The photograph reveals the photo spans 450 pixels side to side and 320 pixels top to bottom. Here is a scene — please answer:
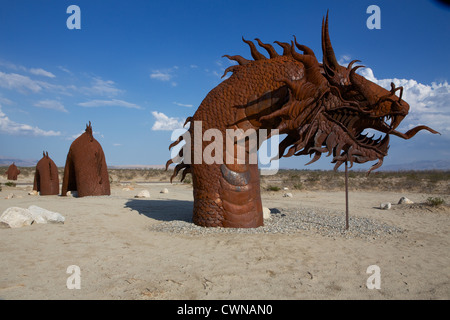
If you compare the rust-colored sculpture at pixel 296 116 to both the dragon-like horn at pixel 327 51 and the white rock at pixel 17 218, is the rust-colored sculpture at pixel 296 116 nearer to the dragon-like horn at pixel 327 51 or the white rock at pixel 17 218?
the dragon-like horn at pixel 327 51

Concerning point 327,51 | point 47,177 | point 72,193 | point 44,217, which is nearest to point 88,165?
point 72,193

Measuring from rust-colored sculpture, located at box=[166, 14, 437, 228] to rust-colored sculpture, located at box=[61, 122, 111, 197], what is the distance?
24.2ft

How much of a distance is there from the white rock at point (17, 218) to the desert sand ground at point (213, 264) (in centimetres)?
20

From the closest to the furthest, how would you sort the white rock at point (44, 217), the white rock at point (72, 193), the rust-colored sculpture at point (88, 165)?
the white rock at point (44, 217) → the rust-colored sculpture at point (88, 165) → the white rock at point (72, 193)

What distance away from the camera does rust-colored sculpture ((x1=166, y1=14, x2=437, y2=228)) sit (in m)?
6.03

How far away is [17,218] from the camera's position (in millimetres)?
6246

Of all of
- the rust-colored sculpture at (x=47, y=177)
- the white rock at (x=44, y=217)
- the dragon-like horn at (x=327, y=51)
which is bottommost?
the white rock at (x=44, y=217)

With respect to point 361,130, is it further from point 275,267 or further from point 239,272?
point 239,272

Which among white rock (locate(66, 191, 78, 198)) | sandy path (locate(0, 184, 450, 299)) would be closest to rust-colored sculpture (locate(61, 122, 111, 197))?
white rock (locate(66, 191, 78, 198))

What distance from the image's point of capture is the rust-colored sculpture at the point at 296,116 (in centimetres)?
603

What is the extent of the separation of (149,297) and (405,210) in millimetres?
10505

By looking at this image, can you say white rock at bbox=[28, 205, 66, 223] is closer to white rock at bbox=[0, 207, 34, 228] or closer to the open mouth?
white rock at bbox=[0, 207, 34, 228]

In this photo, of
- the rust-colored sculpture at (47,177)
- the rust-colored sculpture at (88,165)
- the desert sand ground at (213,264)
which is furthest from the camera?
the rust-colored sculpture at (47,177)

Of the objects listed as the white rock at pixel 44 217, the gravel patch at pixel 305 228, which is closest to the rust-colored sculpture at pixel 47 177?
the white rock at pixel 44 217
